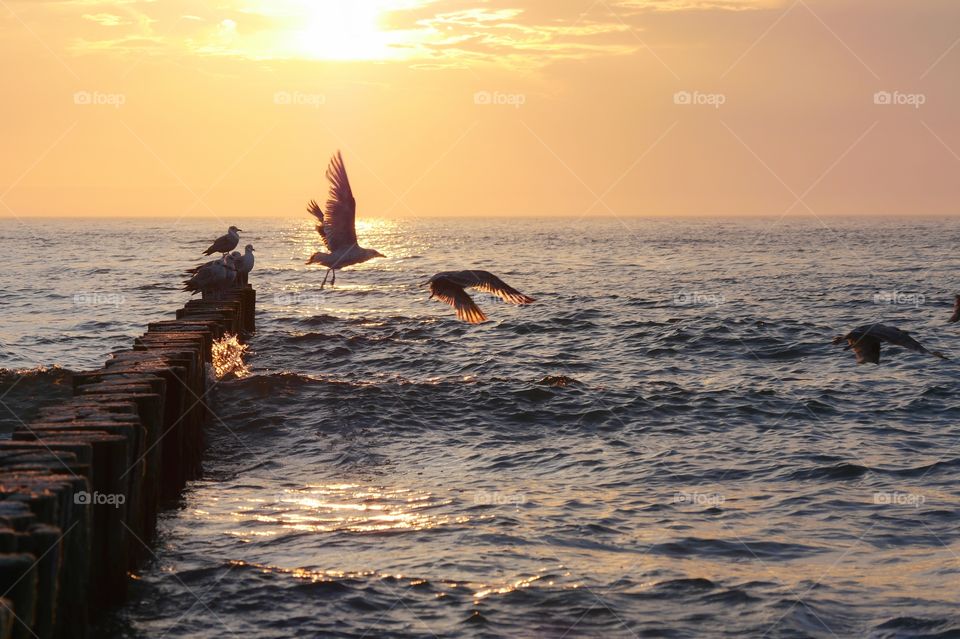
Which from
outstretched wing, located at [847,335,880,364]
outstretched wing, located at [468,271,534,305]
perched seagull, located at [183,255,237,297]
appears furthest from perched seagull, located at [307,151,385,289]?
outstretched wing, located at [847,335,880,364]

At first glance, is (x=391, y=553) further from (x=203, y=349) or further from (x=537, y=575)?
(x=203, y=349)

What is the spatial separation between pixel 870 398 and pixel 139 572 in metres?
14.0

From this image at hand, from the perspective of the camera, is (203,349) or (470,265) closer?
(203,349)

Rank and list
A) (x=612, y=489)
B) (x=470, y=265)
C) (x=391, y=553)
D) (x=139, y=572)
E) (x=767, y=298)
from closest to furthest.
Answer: (x=139, y=572), (x=391, y=553), (x=612, y=489), (x=767, y=298), (x=470, y=265)

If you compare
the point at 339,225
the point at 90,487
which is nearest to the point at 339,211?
the point at 339,225

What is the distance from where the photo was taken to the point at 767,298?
38000mm

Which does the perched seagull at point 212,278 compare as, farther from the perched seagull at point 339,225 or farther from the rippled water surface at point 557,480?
the perched seagull at point 339,225

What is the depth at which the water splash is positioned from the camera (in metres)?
17.9

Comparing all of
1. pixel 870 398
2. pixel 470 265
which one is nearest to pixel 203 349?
pixel 870 398

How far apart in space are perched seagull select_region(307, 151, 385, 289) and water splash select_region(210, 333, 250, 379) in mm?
2127

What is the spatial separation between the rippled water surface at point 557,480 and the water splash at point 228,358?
30 centimetres

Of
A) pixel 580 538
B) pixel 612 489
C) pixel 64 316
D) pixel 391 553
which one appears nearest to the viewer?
pixel 391 553

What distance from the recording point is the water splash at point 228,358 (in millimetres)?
17875

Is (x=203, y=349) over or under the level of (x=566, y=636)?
over
